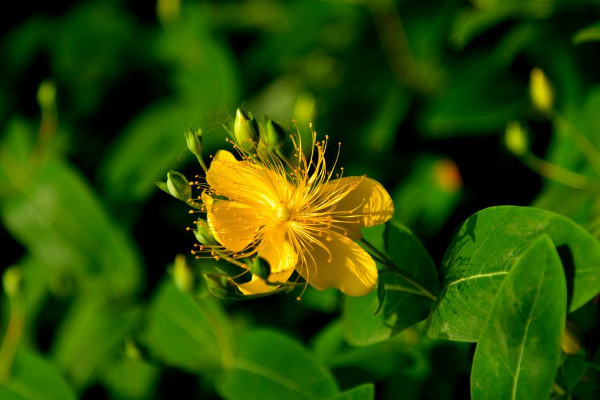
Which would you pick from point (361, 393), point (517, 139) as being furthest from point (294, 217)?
point (517, 139)

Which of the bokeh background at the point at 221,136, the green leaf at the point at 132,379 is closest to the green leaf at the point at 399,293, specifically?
the bokeh background at the point at 221,136

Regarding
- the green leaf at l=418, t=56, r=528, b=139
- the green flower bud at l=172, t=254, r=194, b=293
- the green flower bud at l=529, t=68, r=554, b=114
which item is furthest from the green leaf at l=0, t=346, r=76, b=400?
the green flower bud at l=529, t=68, r=554, b=114

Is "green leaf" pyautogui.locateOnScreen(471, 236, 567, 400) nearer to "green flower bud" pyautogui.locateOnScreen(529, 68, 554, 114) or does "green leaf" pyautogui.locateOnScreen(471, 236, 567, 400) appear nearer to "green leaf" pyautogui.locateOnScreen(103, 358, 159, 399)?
"green flower bud" pyautogui.locateOnScreen(529, 68, 554, 114)

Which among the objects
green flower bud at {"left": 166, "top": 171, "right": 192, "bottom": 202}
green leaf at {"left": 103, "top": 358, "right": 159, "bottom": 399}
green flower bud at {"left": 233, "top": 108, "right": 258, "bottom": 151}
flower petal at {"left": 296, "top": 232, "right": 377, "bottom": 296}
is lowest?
green leaf at {"left": 103, "top": 358, "right": 159, "bottom": 399}

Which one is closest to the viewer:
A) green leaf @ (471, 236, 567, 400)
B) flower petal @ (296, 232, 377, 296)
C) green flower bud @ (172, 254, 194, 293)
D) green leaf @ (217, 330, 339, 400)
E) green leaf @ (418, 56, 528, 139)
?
green leaf @ (471, 236, 567, 400)

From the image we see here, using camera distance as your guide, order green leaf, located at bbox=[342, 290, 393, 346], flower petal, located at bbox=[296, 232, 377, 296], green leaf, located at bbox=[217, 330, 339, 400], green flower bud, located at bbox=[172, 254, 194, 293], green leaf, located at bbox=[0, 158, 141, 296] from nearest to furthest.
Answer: flower petal, located at bbox=[296, 232, 377, 296]
green leaf, located at bbox=[342, 290, 393, 346]
green leaf, located at bbox=[217, 330, 339, 400]
green flower bud, located at bbox=[172, 254, 194, 293]
green leaf, located at bbox=[0, 158, 141, 296]

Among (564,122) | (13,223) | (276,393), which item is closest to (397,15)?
(564,122)

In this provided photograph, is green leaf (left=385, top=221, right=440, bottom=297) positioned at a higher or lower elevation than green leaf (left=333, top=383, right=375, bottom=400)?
higher
